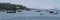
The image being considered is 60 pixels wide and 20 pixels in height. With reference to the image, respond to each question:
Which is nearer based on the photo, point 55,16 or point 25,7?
point 25,7

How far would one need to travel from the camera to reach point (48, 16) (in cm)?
655

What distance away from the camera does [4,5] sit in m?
4.79

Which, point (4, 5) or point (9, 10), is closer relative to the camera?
point (4, 5)

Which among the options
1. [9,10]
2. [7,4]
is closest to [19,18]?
[9,10]

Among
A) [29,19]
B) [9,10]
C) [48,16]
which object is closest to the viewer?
[9,10]

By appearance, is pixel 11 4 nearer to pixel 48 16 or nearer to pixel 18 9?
pixel 18 9

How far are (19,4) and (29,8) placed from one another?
0.42 meters

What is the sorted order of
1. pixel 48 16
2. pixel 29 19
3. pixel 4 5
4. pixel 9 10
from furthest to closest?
pixel 48 16, pixel 29 19, pixel 9 10, pixel 4 5

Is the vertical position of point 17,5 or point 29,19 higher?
point 17,5

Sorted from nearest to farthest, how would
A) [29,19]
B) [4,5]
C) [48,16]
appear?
[4,5], [29,19], [48,16]

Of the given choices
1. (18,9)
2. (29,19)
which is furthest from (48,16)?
(18,9)

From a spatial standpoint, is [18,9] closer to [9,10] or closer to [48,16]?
[9,10]

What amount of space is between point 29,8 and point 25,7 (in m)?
0.18

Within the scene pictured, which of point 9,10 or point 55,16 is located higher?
point 9,10
